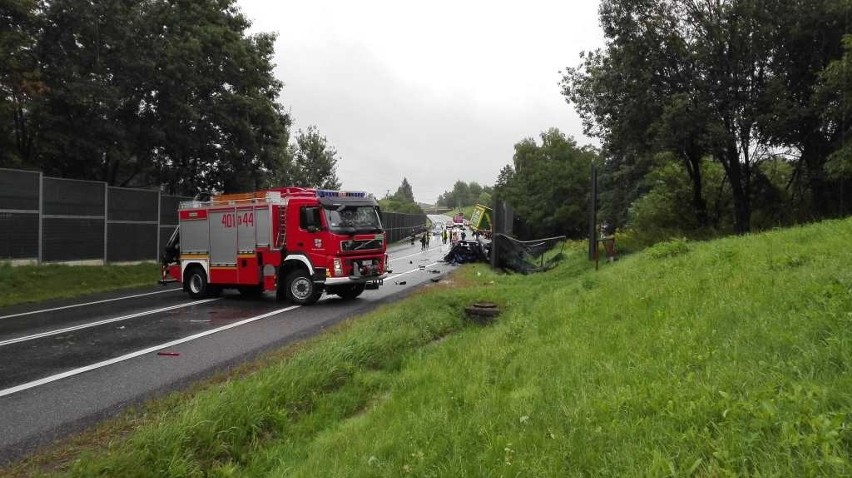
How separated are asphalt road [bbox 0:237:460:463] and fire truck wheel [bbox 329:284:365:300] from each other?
0.26 meters

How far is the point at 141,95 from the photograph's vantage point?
69.5ft

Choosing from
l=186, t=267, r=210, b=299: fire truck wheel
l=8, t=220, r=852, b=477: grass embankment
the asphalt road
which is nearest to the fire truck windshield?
the asphalt road

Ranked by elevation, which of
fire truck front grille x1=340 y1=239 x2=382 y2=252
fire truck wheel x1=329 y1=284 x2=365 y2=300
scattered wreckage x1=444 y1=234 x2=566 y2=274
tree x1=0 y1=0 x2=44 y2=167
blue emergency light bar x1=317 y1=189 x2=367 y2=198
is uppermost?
tree x1=0 y1=0 x2=44 y2=167

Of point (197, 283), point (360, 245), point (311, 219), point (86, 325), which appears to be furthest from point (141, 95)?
point (86, 325)

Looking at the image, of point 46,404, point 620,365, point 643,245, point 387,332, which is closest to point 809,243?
point 620,365

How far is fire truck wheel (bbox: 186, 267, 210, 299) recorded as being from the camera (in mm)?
15031

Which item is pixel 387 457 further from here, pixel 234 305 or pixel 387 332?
pixel 234 305

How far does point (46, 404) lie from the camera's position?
18.7ft

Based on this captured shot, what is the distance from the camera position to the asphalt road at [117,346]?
550cm

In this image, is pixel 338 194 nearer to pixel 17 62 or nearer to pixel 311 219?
pixel 311 219

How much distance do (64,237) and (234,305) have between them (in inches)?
313

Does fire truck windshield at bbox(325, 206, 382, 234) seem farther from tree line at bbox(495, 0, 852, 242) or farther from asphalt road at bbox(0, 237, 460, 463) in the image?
tree line at bbox(495, 0, 852, 242)

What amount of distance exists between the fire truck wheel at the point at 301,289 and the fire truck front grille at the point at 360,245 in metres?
1.15

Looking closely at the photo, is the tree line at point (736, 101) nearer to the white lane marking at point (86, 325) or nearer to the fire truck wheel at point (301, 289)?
the fire truck wheel at point (301, 289)
